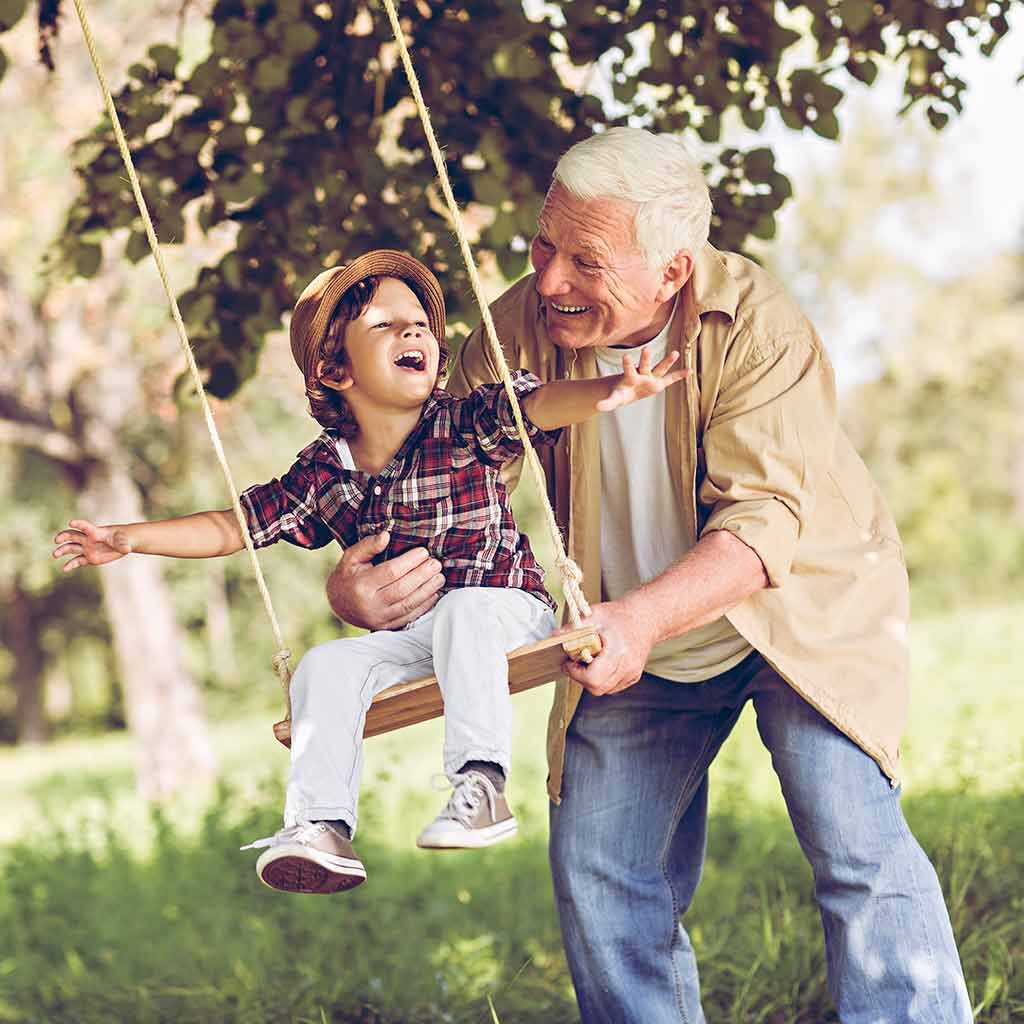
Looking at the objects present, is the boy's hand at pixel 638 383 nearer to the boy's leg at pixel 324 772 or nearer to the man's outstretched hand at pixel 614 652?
the man's outstretched hand at pixel 614 652

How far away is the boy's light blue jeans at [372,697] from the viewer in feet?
8.54

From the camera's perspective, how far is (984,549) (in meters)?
25.0

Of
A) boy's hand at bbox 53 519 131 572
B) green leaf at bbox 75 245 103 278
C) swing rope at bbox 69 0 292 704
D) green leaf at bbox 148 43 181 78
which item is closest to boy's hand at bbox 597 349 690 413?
swing rope at bbox 69 0 292 704

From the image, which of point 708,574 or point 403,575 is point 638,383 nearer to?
point 708,574

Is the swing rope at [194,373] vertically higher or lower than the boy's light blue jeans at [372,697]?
higher

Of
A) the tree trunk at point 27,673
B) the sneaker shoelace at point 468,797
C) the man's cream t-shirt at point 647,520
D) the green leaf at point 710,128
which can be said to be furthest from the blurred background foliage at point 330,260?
the tree trunk at point 27,673

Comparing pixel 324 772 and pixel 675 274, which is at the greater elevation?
pixel 675 274

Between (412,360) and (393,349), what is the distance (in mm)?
43

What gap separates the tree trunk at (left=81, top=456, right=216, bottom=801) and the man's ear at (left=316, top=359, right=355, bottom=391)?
10.3 meters

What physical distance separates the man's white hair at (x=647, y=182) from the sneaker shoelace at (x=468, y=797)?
1041 millimetres

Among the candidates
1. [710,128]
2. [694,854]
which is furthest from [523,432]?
[710,128]

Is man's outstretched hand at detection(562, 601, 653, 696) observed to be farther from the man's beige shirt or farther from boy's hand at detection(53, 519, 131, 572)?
boy's hand at detection(53, 519, 131, 572)

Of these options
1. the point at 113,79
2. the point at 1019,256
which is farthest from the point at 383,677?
the point at 1019,256

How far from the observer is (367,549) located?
2.99m
